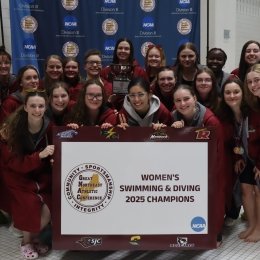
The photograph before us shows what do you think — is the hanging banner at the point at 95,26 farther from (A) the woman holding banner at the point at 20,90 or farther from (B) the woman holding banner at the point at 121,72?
(A) the woman holding banner at the point at 20,90

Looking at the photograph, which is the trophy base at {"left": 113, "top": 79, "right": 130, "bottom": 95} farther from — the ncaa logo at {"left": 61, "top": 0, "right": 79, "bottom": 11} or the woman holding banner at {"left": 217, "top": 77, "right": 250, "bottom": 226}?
the ncaa logo at {"left": 61, "top": 0, "right": 79, "bottom": 11}

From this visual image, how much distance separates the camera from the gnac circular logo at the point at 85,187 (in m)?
2.48

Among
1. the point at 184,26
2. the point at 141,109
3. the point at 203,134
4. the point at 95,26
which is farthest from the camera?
the point at 184,26

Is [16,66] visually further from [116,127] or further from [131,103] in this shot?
[116,127]

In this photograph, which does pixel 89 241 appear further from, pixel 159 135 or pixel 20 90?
pixel 20 90

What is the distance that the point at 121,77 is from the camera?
3.38 meters

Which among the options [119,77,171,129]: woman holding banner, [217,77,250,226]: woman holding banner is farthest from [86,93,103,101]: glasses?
[217,77,250,226]: woman holding banner

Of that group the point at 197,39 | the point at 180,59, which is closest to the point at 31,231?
the point at 180,59

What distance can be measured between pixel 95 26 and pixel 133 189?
299 centimetres

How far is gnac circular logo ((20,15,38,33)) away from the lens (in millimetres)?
4715

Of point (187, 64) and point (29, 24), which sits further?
point (29, 24)

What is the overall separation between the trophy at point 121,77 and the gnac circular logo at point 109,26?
145cm

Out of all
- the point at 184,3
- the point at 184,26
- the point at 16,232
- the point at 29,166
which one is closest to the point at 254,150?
the point at 29,166

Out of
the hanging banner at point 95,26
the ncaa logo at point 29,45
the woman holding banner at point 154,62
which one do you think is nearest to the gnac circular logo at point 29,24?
the hanging banner at point 95,26
